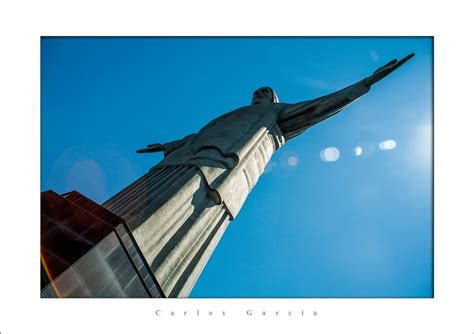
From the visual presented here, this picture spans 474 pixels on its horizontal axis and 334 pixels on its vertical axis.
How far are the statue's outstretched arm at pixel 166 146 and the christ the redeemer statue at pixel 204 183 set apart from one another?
0.05 m

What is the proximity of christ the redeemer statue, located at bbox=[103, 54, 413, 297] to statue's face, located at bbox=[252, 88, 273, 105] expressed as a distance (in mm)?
2635

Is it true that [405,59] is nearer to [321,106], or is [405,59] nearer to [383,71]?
[383,71]

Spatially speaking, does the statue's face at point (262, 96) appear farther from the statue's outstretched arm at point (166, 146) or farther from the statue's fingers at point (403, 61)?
the statue's fingers at point (403, 61)

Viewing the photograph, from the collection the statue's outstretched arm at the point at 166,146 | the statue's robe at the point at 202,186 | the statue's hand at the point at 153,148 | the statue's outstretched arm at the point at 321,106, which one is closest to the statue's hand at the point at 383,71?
the statue's outstretched arm at the point at 321,106

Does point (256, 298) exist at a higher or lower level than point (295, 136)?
lower

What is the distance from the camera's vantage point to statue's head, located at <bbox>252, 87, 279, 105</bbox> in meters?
17.9

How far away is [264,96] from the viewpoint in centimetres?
1825

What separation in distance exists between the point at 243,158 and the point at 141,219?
15.4 ft

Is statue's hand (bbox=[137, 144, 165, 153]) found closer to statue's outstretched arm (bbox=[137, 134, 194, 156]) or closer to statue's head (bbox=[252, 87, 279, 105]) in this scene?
statue's outstretched arm (bbox=[137, 134, 194, 156])

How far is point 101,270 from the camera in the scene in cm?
500
